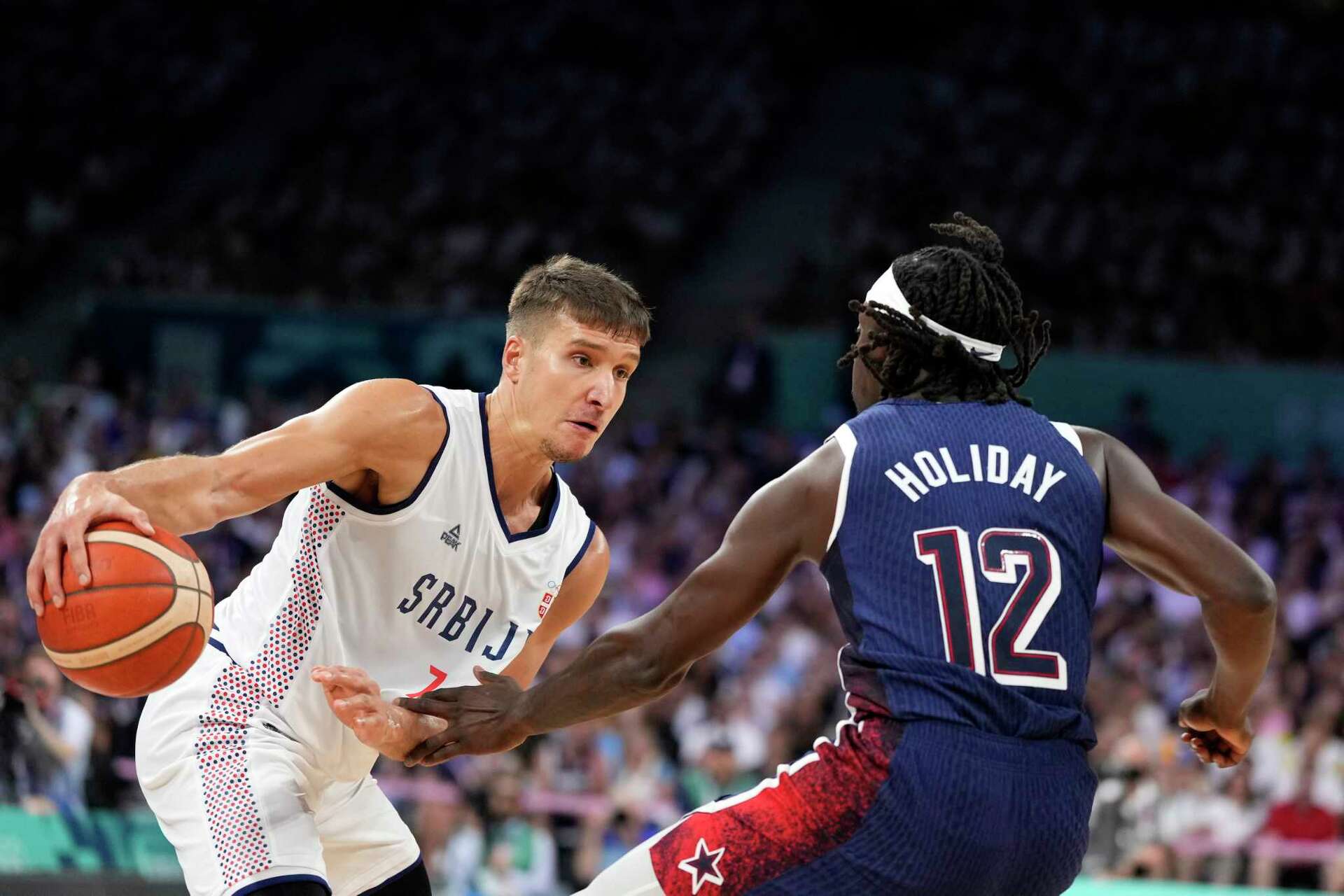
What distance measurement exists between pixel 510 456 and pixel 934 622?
157 centimetres

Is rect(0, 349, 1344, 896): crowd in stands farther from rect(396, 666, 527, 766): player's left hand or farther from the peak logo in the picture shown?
rect(396, 666, 527, 766): player's left hand

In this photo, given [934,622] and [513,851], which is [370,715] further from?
[513,851]

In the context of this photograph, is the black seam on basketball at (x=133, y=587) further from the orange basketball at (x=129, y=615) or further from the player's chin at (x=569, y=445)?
the player's chin at (x=569, y=445)

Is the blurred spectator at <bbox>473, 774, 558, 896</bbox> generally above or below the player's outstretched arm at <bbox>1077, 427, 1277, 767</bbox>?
below

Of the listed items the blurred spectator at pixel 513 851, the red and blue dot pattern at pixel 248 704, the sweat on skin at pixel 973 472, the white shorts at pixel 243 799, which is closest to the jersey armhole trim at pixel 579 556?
the red and blue dot pattern at pixel 248 704

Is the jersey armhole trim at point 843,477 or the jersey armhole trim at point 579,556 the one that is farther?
the jersey armhole trim at point 579,556

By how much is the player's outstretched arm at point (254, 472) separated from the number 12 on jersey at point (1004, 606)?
1.49 metres

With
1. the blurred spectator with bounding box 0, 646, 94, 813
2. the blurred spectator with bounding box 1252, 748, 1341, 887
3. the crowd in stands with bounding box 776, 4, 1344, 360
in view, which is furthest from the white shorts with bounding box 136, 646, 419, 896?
the crowd in stands with bounding box 776, 4, 1344, 360

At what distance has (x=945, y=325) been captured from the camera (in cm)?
335

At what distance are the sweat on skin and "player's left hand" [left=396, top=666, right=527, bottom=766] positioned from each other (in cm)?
101

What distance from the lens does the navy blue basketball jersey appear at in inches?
118

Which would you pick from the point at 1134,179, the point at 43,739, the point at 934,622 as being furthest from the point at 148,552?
the point at 1134,179

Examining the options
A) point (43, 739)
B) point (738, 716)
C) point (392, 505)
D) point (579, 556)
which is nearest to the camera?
point (392, 505)

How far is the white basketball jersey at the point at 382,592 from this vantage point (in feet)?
13.3
